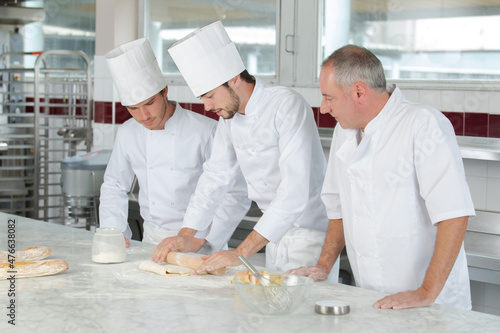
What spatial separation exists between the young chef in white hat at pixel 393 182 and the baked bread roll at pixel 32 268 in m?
0.70

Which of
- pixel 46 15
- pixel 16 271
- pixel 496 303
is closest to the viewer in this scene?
pixel 16 271

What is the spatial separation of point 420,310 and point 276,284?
1.13 ft

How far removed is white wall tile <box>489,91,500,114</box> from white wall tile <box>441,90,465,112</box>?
15 cm

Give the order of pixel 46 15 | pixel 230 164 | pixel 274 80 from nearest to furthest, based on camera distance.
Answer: pixel 230 164, pixel 274 80, pixel 46 15

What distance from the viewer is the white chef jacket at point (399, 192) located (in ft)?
5.94

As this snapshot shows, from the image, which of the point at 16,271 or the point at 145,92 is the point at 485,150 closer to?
the point at 145,92

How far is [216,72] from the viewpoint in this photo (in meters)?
2.28

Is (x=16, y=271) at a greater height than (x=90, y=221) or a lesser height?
greater

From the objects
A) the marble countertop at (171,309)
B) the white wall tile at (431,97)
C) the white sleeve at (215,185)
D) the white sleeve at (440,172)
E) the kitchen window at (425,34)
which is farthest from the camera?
the white wall tile at (431,97)

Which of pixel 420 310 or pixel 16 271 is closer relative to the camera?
pixel 420 310

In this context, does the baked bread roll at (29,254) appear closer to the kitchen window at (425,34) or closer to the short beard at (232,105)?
the short beard at (232,105)

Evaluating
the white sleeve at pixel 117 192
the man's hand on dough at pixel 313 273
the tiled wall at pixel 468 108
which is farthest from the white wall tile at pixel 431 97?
the man's hand on dough at pixel 313 273

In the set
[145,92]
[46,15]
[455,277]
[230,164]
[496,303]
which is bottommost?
[496,303]

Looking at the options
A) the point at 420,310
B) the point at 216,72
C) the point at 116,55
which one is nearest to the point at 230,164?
the point at 216,72
